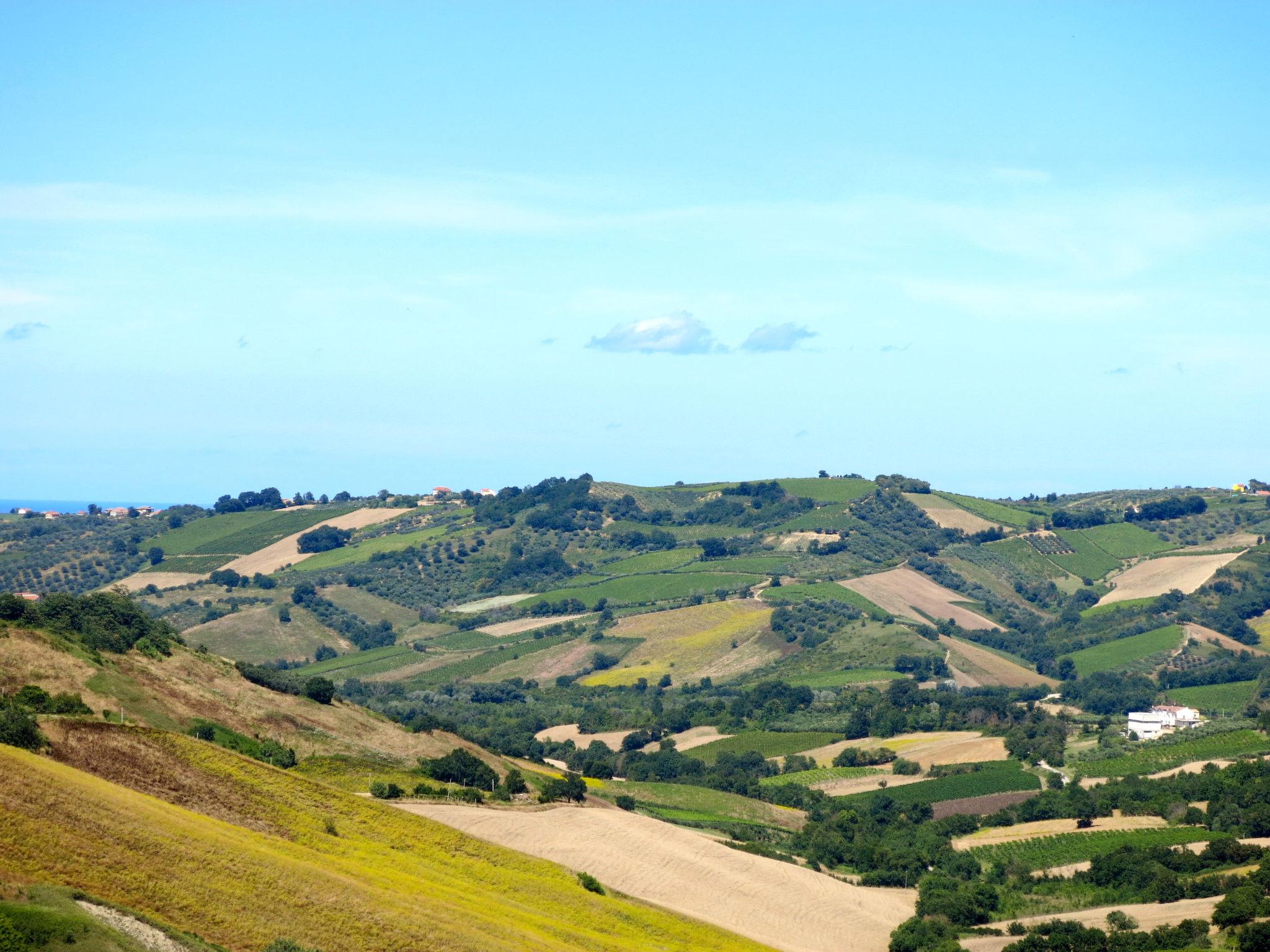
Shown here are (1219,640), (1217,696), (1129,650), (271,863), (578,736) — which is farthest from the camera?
(1129,650)

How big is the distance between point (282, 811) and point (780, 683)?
116421 mm

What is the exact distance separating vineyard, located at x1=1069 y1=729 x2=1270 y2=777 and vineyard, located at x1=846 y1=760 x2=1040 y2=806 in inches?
233

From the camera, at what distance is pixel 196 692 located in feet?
285

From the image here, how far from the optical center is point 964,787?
12294cm

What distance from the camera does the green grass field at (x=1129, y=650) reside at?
18825cm

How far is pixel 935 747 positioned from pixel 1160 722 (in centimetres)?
2418

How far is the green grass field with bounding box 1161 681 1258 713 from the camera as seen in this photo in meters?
158

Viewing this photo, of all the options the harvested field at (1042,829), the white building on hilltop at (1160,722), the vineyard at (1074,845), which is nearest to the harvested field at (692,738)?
the white building on hilltop at (1160,722)

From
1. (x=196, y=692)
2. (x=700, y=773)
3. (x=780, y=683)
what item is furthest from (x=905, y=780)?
(x=196, y=692)

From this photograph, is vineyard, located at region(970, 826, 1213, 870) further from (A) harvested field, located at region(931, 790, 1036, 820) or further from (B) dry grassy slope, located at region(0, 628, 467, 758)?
(B) dry grassy slope, located at region(0, 628, 467, 758)

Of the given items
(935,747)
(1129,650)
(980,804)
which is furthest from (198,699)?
(1129,650)

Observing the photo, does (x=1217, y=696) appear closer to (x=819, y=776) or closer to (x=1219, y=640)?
(x=1219, y=640)

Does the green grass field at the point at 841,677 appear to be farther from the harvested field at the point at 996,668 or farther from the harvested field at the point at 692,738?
the harvested field at the point at 692,738

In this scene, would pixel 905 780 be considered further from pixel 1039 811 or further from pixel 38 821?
pixel 38 821
